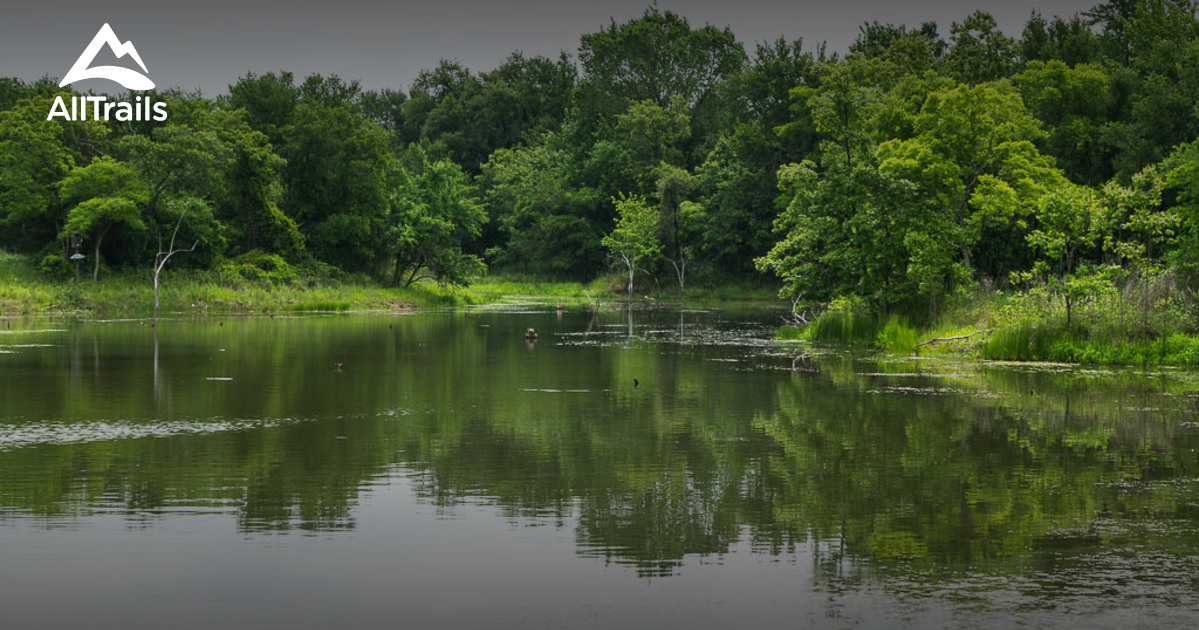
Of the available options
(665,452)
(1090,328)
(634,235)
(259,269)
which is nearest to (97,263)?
(259,269)

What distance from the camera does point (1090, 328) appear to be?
1257 inches

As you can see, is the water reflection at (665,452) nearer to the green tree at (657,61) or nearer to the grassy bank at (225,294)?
the grassy bank at (225,294)

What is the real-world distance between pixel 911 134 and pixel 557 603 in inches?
1680

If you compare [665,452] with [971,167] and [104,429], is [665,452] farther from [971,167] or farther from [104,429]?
[971,167]

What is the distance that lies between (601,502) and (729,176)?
83.3 meters

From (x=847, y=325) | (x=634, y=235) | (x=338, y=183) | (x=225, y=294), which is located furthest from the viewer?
(x=634, y=235)

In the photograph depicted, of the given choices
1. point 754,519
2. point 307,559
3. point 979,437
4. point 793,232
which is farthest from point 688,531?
point 793,232

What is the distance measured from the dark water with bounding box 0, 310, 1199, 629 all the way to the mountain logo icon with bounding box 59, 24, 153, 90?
2217 inches

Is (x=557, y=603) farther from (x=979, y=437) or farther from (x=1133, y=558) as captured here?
(x=979, y=437)

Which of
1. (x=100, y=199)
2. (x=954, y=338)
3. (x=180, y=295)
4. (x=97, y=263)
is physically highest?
(x=100, y=199)

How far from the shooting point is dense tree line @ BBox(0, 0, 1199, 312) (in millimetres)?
41062

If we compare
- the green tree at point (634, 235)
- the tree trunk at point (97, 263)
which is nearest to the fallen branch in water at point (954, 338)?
the tree trunk at point (97, 263)

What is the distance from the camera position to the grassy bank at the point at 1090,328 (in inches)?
1215

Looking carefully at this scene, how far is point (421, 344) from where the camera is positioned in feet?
144
